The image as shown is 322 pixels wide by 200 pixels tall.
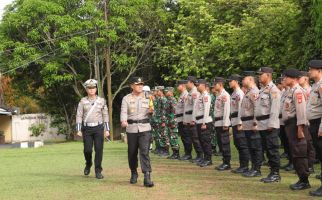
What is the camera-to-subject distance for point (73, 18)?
2939 cm

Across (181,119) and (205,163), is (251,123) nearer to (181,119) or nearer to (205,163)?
(205,163)

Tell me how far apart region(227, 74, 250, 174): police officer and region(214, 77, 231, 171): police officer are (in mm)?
289

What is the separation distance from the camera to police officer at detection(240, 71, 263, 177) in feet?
33.3

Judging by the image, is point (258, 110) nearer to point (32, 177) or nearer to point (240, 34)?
point (32, 177)

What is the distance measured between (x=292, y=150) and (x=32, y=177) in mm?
5670

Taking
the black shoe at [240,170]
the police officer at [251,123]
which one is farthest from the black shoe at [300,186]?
the black shoe at [240,170]

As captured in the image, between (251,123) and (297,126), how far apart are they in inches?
75.6

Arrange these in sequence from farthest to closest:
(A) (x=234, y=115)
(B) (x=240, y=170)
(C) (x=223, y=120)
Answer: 1. (C) (x=223, y=120)
2. (A) (x=234, y=115)
3. (B) (x=240, y=170)

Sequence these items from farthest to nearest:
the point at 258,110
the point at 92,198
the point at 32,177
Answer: the point at 32,177, the point at 258,110, the point at 92,198

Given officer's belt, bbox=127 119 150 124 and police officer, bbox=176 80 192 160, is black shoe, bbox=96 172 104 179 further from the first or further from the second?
police officer, bbox=176 80 192 160

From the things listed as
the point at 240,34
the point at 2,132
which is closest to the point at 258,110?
the point at 240,34

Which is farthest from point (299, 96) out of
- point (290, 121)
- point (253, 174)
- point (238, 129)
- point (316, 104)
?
point (238, 129)

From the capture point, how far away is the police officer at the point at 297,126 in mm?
8320

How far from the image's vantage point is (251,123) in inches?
404
